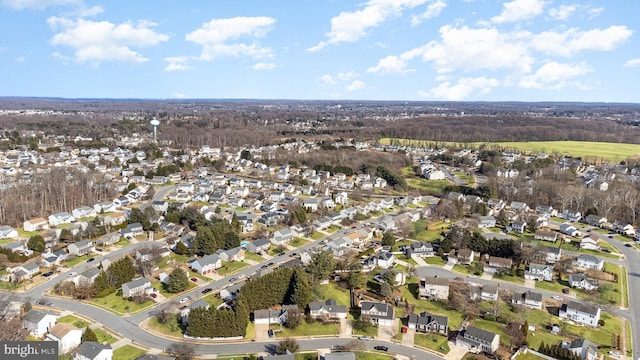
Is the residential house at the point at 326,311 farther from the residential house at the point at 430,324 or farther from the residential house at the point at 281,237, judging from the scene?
the residential house at the point at 281,237

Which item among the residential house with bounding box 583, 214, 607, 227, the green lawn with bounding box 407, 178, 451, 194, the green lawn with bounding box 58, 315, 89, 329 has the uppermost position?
the green lawn with bounding box 407, 178, 451, 194

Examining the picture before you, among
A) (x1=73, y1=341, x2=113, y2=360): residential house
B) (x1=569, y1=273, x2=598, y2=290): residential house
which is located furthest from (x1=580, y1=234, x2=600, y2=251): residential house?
(x1=73, y1=341, x2=113, y2=360): residential house

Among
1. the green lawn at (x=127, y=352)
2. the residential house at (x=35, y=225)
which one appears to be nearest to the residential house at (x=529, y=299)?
the green lawn at (x=127, y=352)

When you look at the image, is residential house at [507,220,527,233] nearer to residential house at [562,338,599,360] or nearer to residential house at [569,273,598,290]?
residential house at [569,273,598,290]

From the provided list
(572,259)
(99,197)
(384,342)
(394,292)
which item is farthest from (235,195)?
(572,259)

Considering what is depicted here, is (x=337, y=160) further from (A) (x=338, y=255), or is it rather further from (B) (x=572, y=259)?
(B) (x=572, y=259)

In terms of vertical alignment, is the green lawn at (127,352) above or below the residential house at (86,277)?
below
